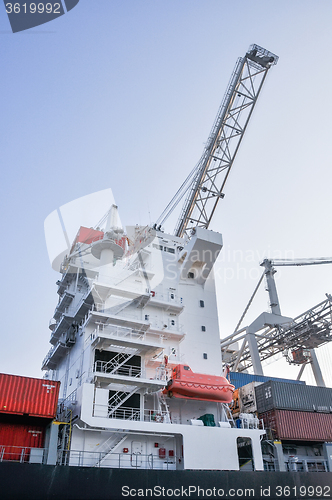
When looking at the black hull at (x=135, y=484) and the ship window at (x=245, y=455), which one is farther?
the ship window at (x=245, y=455)

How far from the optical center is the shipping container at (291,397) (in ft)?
83.9

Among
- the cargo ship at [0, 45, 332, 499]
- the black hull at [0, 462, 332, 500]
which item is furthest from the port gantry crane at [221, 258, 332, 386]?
the black hull at [0, 462, 332, 500]

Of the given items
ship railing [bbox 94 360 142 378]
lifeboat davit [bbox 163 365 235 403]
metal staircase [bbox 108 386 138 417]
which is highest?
ship railing [bbox 94 360 142 378]

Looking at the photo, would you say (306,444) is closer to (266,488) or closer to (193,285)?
(266,488)

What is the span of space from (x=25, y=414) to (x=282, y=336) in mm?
31946

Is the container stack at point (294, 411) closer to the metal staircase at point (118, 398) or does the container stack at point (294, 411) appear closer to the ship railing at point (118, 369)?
the ship railing at point (118, 369)

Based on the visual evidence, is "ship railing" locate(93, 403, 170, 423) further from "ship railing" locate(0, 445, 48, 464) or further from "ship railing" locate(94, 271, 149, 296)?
"ship railing" locate(94, 271, 149, 296)

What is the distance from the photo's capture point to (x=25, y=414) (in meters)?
19.3

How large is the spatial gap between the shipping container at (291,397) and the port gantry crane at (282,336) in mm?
11447

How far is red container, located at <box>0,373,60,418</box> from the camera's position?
63.0 ft

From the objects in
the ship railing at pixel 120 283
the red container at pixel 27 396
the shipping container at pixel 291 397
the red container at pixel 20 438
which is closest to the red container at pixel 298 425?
the shipping container at pixel 291 397

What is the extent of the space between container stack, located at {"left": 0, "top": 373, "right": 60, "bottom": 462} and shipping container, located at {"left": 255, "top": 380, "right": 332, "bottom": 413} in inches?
539

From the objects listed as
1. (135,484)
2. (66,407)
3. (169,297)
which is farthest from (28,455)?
(169,297)

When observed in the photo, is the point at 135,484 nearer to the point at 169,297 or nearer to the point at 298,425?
the point at 298,425
